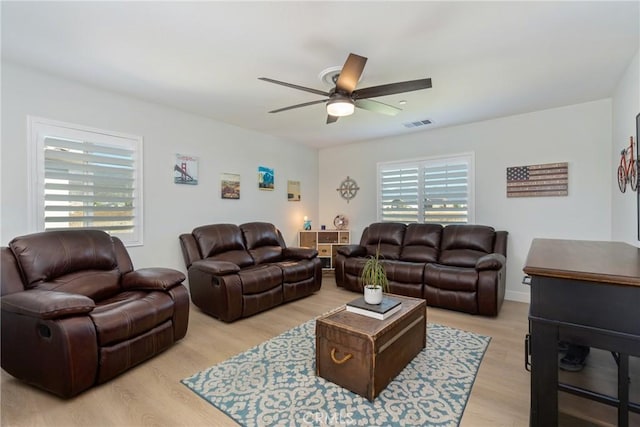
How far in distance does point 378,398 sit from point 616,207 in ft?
11.2

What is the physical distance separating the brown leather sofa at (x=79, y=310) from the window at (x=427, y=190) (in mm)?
3641

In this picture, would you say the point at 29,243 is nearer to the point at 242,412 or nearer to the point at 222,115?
the point at 242,412

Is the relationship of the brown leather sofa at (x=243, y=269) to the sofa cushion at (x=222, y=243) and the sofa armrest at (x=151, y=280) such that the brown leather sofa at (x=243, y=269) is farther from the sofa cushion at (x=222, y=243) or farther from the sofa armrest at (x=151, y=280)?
the sofa armrest at (x=151, y=280)

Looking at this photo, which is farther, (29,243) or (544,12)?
(29,243)

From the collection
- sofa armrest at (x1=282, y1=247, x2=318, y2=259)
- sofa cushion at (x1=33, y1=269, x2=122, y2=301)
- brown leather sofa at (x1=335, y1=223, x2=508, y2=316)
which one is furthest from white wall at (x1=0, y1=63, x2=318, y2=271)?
brown leather sofa at (x1=335, y1=223, x2=508, y2=316)

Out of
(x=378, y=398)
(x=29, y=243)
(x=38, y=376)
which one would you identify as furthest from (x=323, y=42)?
(x=38, y=376)

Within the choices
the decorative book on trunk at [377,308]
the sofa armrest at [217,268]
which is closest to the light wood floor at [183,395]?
the sofa armrest at [217,268]

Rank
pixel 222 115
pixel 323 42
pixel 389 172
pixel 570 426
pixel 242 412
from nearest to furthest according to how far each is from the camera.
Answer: pixel 570 426
pixel 242 412
pixel 323 42
pixel 222 115
pixel 389 172

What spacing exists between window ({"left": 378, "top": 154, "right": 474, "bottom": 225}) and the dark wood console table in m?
3.15

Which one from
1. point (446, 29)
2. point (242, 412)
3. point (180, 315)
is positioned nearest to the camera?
point (242, 412)

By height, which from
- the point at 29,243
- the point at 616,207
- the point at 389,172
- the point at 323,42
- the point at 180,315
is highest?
the point at 323,42

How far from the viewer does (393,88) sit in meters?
2.20

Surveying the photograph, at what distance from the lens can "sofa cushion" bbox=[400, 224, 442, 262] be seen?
4.18 meters

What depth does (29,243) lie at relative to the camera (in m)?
2.30
